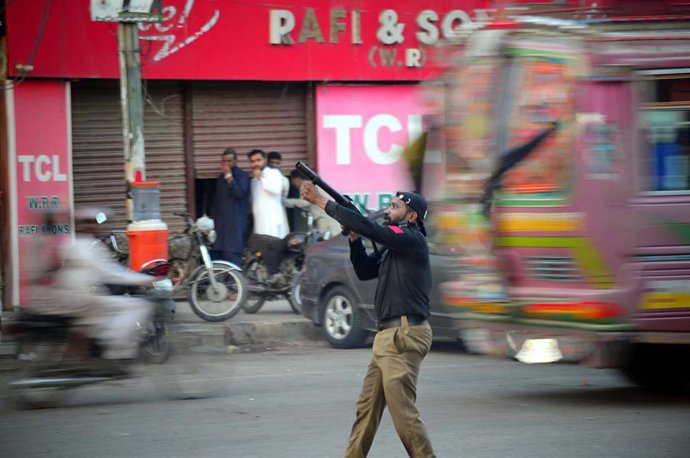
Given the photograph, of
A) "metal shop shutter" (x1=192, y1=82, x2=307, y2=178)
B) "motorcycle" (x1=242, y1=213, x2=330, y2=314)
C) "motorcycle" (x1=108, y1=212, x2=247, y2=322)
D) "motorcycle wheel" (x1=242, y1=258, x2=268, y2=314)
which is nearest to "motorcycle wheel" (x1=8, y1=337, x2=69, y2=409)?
"motorcycle" (x1=108, y1=212, x2=247, y2=322)

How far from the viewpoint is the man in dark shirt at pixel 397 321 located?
586 centimetres

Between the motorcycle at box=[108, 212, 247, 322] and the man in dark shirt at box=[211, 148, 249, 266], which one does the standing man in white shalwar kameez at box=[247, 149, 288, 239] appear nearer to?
the man in dark shirt at box=[211, 148, 249, 266]

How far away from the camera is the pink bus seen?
793 centimetres

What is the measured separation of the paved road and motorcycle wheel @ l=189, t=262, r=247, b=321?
7.56ft

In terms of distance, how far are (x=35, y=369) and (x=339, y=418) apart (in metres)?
2.43

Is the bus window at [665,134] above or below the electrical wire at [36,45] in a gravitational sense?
below

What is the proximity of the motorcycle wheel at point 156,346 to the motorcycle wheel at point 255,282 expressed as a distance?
443 centimetres

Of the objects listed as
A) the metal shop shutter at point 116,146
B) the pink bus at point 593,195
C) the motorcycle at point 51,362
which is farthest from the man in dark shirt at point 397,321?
the metal shop shutter at point 116,146

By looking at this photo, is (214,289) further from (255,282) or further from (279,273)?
(279,273)

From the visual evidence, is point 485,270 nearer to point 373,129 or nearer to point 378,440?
point 378,440

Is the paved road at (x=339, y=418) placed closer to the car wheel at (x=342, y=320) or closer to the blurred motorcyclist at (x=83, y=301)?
the blurred motorcyclist at (x=83, y=301)

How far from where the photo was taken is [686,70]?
8.03 metres

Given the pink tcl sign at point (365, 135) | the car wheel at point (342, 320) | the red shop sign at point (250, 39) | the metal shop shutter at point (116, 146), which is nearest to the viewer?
the car wheel at point (342, 320)

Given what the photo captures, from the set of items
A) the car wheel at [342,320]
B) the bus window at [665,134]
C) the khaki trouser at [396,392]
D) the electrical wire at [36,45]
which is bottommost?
the car wheel at [342,320]
